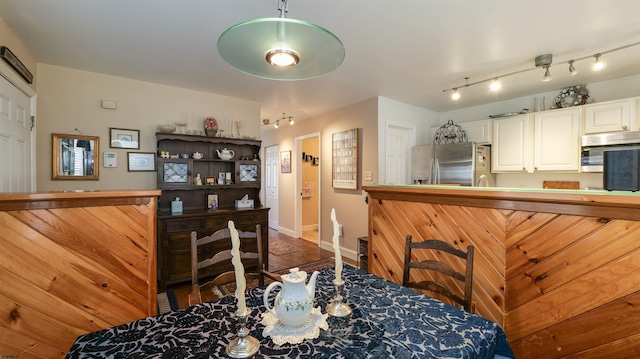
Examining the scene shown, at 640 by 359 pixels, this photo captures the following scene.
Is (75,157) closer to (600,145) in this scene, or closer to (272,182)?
(272,182)

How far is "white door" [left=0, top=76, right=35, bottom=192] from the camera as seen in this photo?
7.14 ft

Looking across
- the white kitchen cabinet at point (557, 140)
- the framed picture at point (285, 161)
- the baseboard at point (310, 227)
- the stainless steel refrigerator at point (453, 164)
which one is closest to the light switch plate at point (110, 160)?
the framed picture at point (285, 161)

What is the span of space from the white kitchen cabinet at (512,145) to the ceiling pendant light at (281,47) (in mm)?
3697

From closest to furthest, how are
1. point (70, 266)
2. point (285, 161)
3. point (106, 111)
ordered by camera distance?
point (70, 266) → point (106, 111) → point (285, 161)

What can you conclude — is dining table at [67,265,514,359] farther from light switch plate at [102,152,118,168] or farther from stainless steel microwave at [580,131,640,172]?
stainless steel microwave at [580,131,640,172]

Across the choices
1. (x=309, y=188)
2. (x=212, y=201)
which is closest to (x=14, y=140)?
(x=212, y=201)

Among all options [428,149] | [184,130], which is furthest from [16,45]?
[428,149]

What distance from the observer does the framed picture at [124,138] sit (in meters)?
3.29

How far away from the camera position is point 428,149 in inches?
174

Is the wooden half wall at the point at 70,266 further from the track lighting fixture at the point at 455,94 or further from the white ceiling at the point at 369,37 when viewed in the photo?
the track lighting fixture at the point at 455,94

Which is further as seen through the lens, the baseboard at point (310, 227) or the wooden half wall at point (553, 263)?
the baseboard at point (310, 227)

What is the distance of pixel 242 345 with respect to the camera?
919 mm

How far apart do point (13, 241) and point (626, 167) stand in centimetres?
344

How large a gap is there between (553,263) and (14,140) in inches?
164
